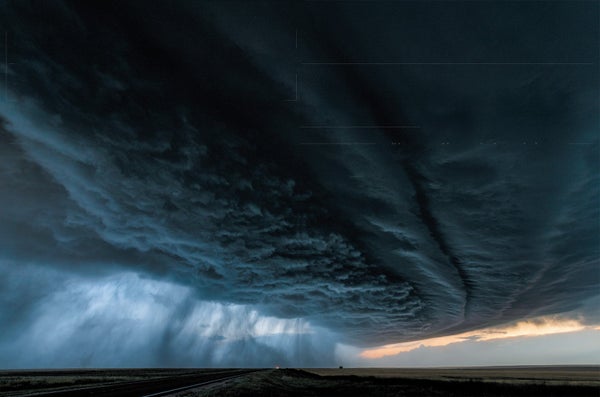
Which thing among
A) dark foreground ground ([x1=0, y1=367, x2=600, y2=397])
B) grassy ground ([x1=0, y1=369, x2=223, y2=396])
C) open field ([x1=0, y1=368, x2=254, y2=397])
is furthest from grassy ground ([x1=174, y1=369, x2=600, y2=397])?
grassy ground ([x1=0, y1=369, x2=223, y2=396])

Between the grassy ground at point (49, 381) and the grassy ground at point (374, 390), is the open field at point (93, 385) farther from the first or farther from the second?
the grassy ground at point (374, 390)

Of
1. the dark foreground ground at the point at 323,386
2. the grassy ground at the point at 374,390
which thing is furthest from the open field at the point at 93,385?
the grassy ground at the point at 374,390

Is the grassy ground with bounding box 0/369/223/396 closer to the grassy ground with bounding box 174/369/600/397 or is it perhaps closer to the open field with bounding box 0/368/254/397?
the open field with bounding box 0/368/254/397

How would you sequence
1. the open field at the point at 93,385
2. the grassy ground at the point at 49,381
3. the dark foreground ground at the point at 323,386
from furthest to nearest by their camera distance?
the grassy ground at the point at 49,381, the dark foreground ground at the point at 323,386, the open field at the point at 93,385

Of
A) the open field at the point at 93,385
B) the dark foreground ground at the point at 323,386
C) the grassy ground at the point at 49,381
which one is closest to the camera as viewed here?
the open field at the point at 93,385

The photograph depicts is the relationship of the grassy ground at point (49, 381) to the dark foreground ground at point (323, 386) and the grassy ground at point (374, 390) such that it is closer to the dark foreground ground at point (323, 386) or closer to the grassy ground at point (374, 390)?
the dark foreground ground at point (323, 386)

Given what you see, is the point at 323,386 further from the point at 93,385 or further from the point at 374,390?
the point at 93,385

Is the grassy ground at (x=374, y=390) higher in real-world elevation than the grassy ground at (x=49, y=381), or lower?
higher

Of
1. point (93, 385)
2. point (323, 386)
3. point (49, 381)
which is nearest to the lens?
point (323, 386)

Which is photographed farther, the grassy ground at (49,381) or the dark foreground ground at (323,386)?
the grassy ground at (49,381)

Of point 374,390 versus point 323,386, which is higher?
point 374,390

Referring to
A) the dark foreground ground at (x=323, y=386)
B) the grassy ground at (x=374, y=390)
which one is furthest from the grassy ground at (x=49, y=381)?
the grassy ground at (x=374, y=390)

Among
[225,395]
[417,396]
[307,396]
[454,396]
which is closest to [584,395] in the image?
[454,396]

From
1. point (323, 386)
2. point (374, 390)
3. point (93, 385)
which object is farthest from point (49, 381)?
point (374, 390)
